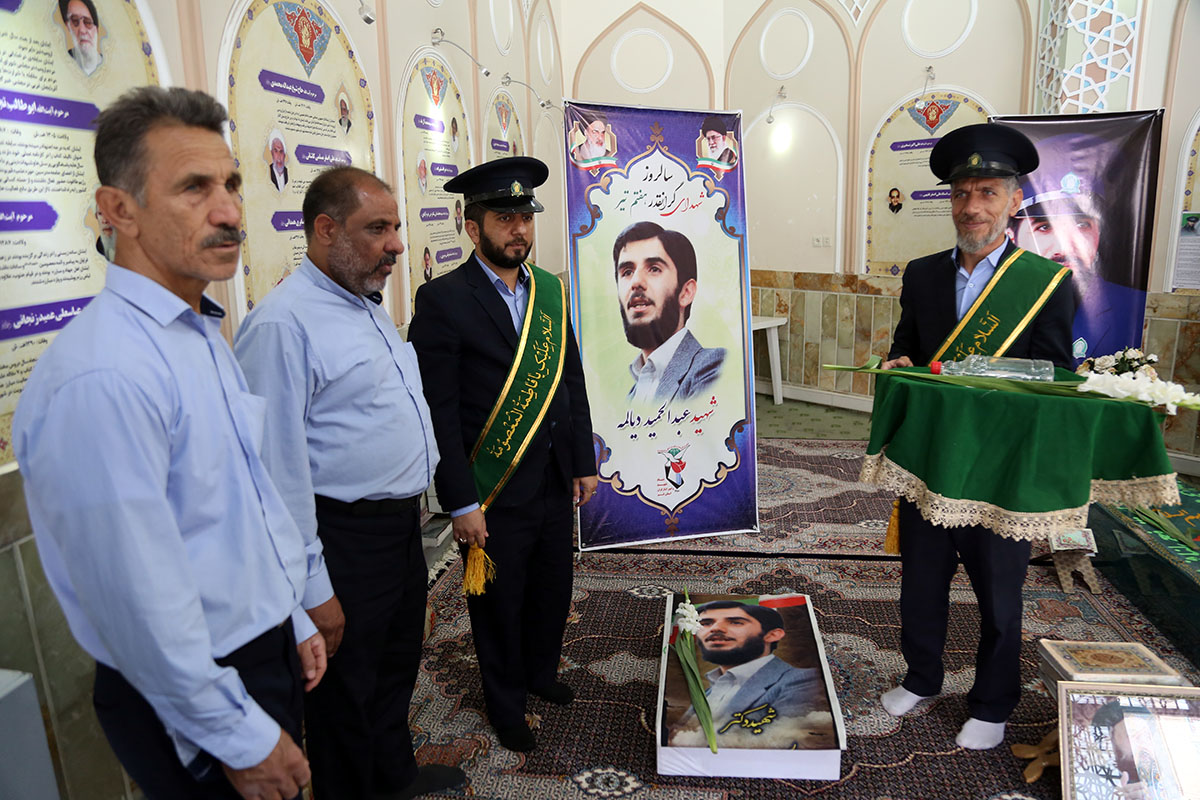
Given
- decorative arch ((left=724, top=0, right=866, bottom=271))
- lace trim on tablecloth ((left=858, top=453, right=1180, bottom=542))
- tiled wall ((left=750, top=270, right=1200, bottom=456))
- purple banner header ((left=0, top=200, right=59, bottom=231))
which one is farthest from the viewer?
tiled wall ((left=750, top=270, right=1200, bottom=456))

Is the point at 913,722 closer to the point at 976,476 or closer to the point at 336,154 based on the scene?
the point at 976,476

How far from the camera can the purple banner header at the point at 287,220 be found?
2525 millimetres

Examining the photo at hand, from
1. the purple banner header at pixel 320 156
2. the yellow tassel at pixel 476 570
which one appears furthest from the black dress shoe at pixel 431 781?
the purple banner header at pixel 320 156

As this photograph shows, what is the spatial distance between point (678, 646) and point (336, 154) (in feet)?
7.04

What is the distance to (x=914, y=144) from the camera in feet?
18.9

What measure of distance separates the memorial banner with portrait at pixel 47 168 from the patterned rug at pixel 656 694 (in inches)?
58.4

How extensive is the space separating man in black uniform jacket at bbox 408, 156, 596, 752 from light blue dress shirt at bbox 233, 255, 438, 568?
0.23 meters

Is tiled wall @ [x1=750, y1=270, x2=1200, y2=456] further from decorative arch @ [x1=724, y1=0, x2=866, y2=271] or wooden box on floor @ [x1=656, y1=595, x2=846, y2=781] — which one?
wooden box on floor @ [x1=656, y1=595, x2=846, y2=781]

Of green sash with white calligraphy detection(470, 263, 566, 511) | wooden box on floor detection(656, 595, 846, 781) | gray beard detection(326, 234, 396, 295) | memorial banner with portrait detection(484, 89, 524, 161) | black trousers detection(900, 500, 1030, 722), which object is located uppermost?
memorial banner with portrait detection(484, 89, 524, 161)

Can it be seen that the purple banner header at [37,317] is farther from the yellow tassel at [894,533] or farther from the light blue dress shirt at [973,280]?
the light blue dress shirt at [973,280]

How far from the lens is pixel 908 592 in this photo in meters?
2.26

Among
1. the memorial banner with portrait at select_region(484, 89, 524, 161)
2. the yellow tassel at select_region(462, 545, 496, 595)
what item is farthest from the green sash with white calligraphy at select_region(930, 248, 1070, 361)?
the memorial banner with portrait at select_region(484, 89, 524, 161)

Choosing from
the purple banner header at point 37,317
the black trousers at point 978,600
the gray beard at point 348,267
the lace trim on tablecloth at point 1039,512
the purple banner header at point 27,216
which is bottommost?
the black trousers at point 978,600

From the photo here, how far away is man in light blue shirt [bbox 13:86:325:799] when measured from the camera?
3.14 ft
